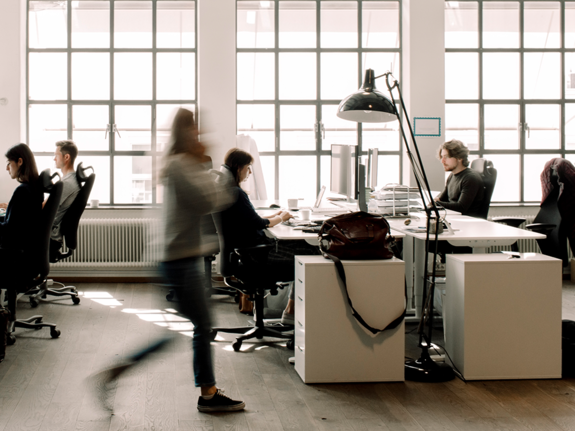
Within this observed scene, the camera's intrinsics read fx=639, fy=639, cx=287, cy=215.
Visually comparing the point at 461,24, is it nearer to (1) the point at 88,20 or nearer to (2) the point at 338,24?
(2) the point at 338,24

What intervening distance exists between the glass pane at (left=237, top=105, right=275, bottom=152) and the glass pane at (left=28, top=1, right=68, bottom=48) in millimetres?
1890

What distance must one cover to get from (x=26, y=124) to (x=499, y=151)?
4.74 metres

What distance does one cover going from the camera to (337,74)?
647cm

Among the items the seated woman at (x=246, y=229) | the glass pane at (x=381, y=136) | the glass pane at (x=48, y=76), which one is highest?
the glass pane at (x=48, y=76)

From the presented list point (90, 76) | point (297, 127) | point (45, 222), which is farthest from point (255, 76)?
point (45, 222)

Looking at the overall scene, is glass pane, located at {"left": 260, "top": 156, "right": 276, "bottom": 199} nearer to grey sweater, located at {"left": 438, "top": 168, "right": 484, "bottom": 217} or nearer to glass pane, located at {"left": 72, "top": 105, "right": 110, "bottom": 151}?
glass pane, located at {"left": 72, "top": 105, "right": 110, "bottom": 151}

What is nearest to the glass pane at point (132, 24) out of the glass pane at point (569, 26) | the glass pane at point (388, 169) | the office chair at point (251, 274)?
the glass pane at point (388, 169)

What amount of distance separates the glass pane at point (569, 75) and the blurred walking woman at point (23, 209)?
17.4 feet

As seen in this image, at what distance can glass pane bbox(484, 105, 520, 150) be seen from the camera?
655 centimetres

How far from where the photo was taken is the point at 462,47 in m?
6.49

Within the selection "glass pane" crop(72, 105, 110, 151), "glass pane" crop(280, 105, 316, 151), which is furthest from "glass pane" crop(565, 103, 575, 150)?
"glass pane" crop(72, 105, 110, 151)

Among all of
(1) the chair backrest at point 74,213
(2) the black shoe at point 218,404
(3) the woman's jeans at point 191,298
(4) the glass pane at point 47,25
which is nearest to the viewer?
(3) the woman's jeans at point 191,298

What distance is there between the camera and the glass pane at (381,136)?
Answer: 6.52m

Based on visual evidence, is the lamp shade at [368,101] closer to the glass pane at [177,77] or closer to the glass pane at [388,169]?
the glass pane at [388,169]
